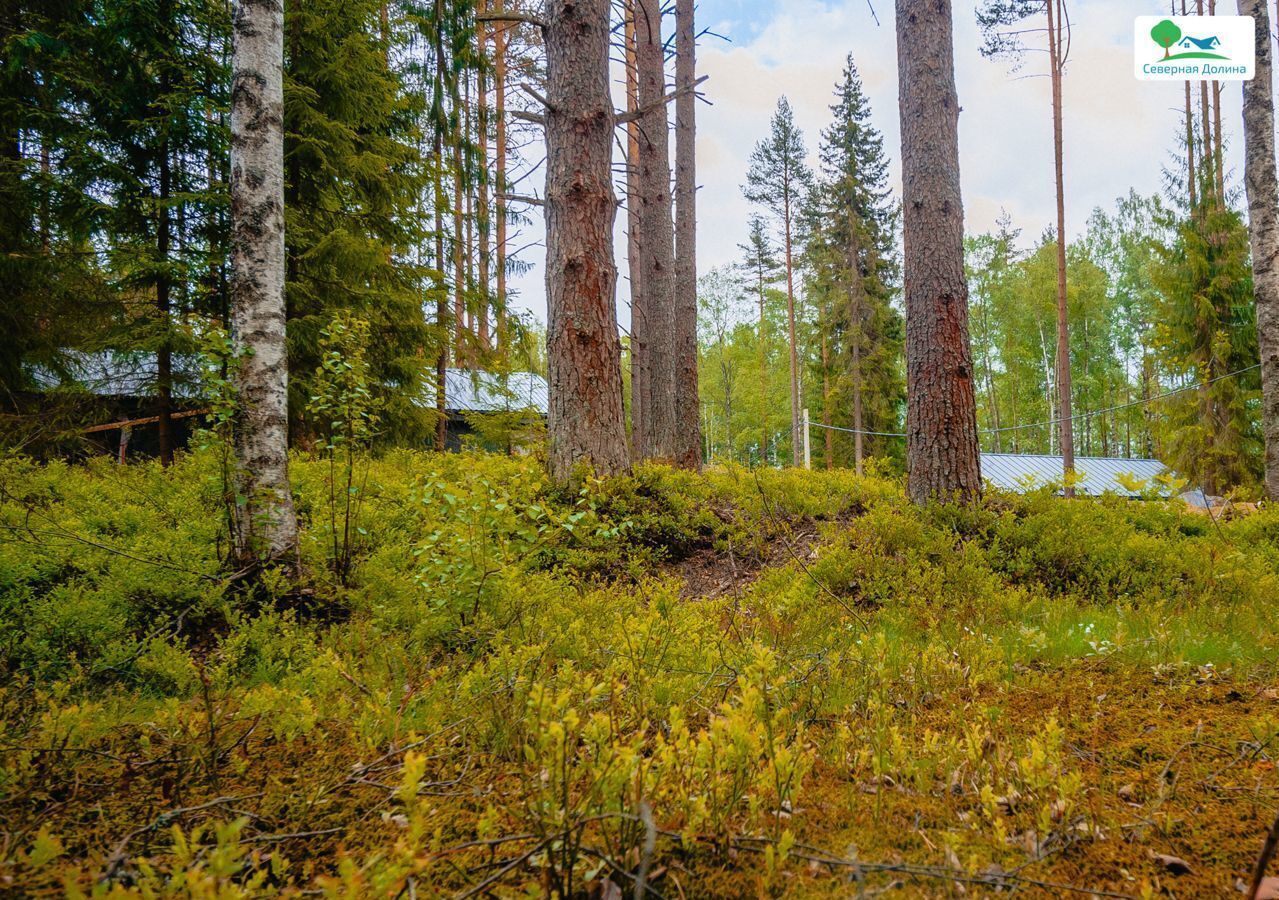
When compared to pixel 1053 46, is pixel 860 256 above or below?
below

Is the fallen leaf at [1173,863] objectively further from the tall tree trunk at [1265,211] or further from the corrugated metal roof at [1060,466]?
the corrugated metal roof at [1060,466]

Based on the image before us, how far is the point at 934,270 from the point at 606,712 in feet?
18.6

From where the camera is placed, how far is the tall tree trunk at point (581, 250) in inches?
241

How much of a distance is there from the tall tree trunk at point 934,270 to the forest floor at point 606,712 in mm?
642

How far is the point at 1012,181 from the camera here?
3600 centimetres

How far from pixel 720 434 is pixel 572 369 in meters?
44.0

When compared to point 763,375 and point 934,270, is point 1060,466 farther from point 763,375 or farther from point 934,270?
point 934,270

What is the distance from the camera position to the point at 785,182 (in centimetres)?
3148

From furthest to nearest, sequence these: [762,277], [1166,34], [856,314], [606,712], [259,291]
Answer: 1. [762,277]
2. [856,314]
3. [1166,34]
4. [259,291]
5. [606,712]

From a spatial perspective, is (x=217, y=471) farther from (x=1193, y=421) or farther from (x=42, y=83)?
(x=1193, y=421)

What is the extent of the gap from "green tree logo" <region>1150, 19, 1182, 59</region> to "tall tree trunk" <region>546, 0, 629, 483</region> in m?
13.0

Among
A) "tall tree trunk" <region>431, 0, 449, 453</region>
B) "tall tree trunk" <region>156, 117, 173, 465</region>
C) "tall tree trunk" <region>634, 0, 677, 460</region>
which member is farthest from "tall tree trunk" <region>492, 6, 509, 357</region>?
"tall tree trunk" <region>156, 117, 173, 465</region>

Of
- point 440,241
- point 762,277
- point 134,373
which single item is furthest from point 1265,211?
point 762,277

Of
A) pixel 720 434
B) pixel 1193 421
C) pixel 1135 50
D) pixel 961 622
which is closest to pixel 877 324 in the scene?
pixel 1193 421
